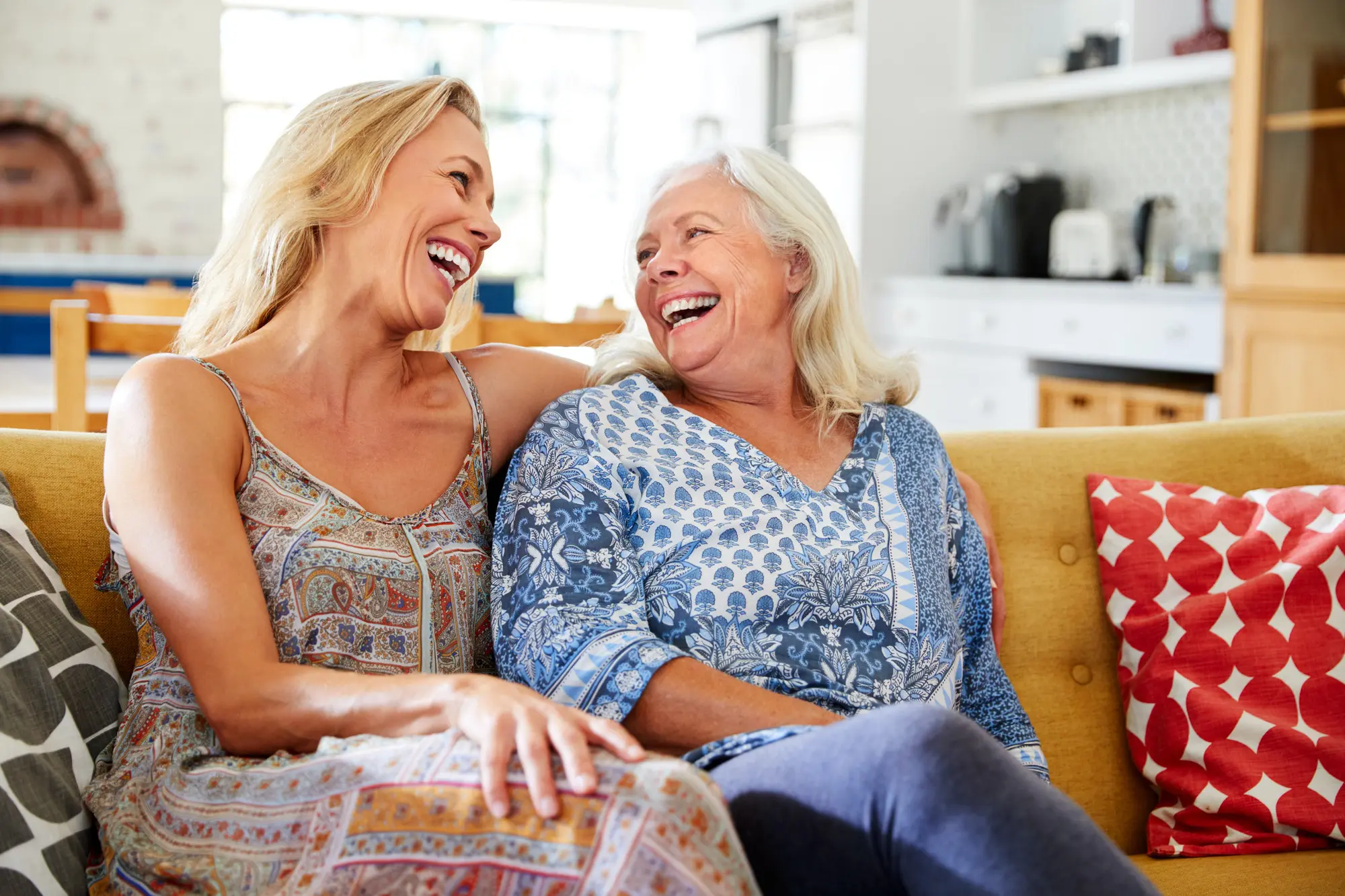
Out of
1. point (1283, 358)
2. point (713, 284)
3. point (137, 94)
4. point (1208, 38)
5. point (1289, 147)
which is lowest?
point (1283, 358)

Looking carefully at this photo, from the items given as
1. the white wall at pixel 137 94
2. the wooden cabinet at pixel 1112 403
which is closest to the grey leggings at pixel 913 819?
the wooden cabinet at pixel 1112 403

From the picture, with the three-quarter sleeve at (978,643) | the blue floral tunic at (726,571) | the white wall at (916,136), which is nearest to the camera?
the blue floral tunic at (726,571)

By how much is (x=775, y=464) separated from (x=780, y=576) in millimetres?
168

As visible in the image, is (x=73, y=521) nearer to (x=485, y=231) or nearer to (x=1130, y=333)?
(x=485, y=231)

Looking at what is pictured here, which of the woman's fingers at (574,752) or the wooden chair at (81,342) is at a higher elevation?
the wooden chair at (81,342)

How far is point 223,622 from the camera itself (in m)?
1.13

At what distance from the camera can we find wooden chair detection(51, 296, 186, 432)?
2.22 m

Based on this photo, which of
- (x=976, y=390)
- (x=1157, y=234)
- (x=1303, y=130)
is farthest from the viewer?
(x=976, y=390)

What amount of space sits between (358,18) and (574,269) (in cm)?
230

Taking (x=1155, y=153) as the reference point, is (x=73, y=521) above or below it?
below

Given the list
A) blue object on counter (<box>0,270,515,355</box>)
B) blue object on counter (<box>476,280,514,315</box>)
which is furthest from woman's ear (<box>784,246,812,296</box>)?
blue object on counter (<box>476,280,514,315</box>)

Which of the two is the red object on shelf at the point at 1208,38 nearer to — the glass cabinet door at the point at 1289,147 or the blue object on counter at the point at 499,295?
the glass cabinet door at the point at 1289,147

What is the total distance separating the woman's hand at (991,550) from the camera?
5.18ft

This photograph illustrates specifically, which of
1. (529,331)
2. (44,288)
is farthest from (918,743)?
(44,288)
